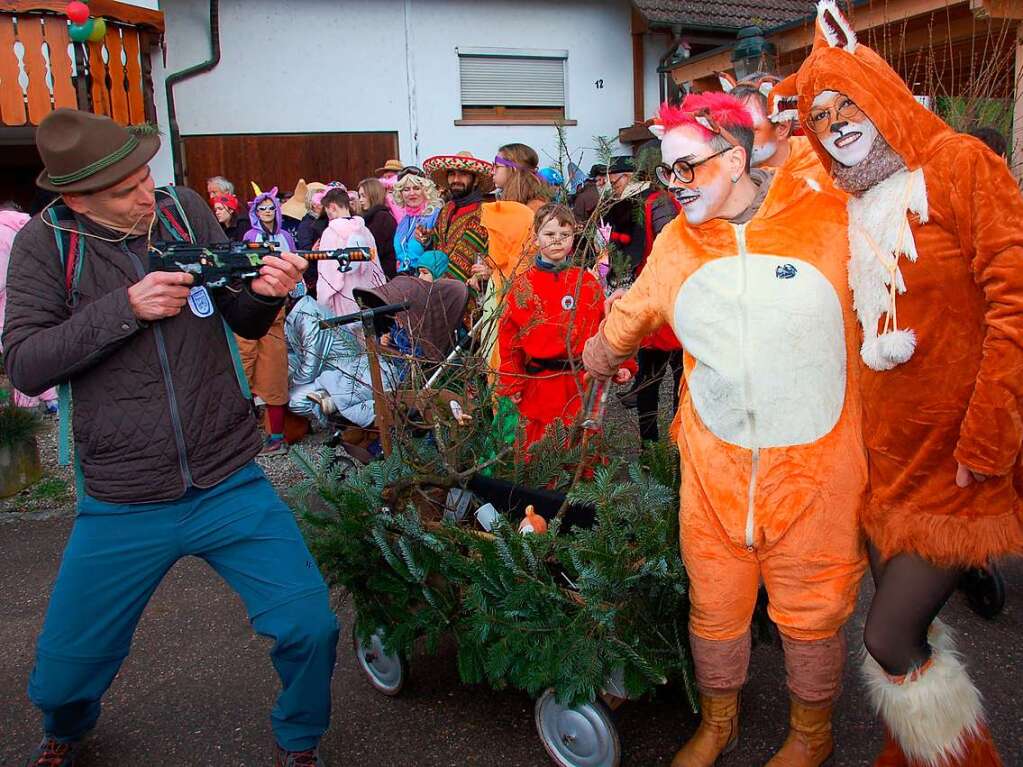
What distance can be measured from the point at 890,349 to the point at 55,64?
883 centimetres

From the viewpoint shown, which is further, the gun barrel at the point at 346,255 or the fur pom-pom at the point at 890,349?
the gun barrel at the point at 346,255

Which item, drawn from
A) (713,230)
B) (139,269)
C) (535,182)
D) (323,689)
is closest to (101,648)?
(323,689)

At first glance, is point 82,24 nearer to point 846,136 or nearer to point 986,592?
point 846,136

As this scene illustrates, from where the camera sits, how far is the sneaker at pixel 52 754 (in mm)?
2723

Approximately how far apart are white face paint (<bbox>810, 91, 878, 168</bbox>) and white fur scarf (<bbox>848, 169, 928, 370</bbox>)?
0.09 metres

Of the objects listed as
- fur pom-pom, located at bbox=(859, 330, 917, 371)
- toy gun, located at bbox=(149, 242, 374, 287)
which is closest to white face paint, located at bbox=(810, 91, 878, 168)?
fur pom-pom, located at bbox=(859, 330, 917, 371)

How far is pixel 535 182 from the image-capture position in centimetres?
513

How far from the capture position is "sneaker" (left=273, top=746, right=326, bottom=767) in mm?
2600

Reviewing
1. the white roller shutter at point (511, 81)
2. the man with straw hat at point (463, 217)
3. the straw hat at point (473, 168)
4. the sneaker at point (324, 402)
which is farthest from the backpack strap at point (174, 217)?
the white roller shutter at point (511, 81)

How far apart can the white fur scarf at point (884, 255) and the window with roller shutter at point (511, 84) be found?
10421mm

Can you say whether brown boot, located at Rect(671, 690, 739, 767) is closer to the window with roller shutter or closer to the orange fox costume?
the orange fox costume

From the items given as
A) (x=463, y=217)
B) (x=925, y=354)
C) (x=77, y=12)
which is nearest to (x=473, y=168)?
(x=463, y=217)

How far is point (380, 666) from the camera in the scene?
10.4 ft

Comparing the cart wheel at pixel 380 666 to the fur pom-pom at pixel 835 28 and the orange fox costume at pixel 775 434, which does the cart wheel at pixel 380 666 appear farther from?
the fur pom-pom at pixel 835 28
